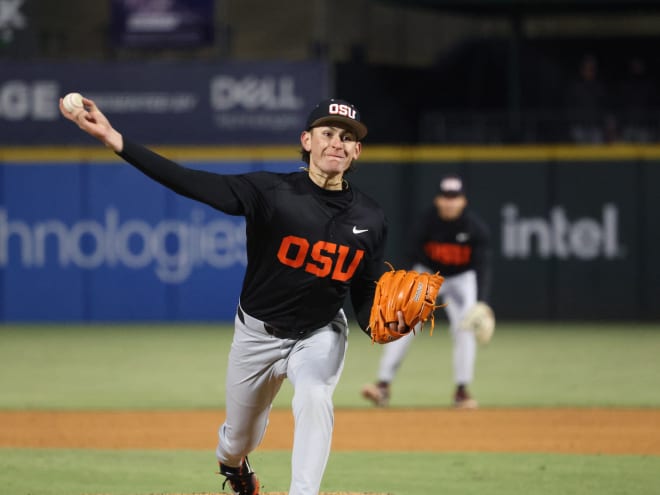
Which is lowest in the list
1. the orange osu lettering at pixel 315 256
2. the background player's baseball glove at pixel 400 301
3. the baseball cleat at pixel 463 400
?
the baseball cleat at pixel 463 400

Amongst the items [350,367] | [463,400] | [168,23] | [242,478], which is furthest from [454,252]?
[168,23]

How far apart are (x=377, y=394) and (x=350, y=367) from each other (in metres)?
3.04

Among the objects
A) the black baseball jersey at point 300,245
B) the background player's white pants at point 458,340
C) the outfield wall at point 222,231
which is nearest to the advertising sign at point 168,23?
the outfield wall at point 222,231

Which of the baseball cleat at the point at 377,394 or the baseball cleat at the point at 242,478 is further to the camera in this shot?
the baseball cleat at the point at 377,394

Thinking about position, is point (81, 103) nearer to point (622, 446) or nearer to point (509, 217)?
point (622, 446)

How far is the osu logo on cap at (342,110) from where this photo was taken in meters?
5.43

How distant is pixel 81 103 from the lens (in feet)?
15.9

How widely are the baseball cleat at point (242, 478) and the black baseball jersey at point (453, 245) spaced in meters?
4.56

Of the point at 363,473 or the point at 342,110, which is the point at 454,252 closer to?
the point at 363,473

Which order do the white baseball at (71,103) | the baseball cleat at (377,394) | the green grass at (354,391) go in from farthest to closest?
the baseball cleat at (377,394), the green grass at (354,391), the white baseball at (71,103)

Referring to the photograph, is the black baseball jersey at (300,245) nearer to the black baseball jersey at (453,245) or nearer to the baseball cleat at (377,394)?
the baseball cleat at (377,394)

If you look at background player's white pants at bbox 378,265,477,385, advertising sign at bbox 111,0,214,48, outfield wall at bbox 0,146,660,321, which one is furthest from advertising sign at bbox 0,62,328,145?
background player's white pants at bbox 378,265,477,385

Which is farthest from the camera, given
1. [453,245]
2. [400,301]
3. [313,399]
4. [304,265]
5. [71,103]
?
[453,245]

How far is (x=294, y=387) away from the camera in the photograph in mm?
5223
